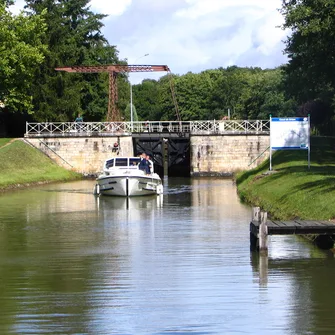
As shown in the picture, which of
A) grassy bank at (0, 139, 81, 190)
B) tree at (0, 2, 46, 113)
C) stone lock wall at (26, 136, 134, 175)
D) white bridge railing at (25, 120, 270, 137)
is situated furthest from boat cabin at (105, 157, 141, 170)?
stone lock wall at (26, 136, 134, 175)

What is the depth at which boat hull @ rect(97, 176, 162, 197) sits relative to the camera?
43969 mm

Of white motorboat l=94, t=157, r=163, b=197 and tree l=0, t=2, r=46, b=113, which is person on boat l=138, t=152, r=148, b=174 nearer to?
white motorboat l=94, t=157, r=163, b=197

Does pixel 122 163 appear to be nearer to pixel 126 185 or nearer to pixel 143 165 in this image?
pixel 143 165

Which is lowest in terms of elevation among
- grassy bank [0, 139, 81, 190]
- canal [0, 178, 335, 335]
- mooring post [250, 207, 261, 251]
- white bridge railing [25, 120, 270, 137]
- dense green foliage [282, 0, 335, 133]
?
canal [0, 178, 335, 335]

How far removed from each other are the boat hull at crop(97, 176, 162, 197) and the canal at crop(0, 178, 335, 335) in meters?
9.66

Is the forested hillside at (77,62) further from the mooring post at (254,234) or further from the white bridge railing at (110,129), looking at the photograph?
the mooring post at (254,234)

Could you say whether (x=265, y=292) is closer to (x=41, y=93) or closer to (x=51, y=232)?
(x=51, y=232)

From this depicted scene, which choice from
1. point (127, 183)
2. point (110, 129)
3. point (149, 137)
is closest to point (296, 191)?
point (127, 183)

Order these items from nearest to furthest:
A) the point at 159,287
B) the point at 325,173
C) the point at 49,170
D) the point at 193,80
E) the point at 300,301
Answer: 1. the point at 300,301
2. the point at 159,287
3. the point at 325,173
4. the point at 49,170
5. the point at 193,80

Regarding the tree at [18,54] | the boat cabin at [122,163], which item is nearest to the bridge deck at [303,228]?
the boat cabin at [122,163]

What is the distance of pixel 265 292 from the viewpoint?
17469mm

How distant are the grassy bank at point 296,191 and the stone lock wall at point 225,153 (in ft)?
52.1

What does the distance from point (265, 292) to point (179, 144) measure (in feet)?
187

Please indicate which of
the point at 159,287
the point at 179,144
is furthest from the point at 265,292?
the point at 179,144
